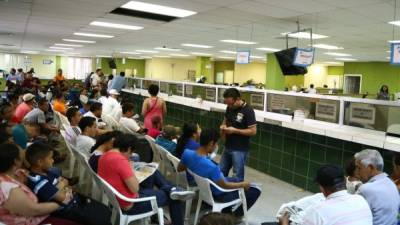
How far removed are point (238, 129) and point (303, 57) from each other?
3421 millimetres

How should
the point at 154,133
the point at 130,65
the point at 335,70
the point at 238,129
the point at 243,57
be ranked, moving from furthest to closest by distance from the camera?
the point at 130,65
the point at 335,70
the point at 243,57
the point at 154,133
the point at 238,129

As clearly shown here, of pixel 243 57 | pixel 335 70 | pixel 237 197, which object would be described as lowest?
pixel 237 197

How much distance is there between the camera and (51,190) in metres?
2.26

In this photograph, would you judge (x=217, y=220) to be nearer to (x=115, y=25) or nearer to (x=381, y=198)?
(x=381, y=198)

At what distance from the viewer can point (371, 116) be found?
3.86 m

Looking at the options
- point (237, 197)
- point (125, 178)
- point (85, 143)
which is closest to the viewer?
point (125, 178)

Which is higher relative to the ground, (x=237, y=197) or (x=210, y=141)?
(x=210, y=141)

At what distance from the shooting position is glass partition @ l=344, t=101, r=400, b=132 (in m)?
3.66

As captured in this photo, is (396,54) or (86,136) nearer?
(86,136)

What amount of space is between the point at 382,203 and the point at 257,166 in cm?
336

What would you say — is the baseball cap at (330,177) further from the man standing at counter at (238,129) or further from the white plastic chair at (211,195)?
the man standing at counter at (238,129)

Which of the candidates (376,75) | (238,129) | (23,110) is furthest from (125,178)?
(376,75)

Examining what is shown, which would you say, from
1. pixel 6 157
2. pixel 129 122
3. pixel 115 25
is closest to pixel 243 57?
pixel 115 25

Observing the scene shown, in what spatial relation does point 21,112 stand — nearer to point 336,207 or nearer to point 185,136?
point 185,136
